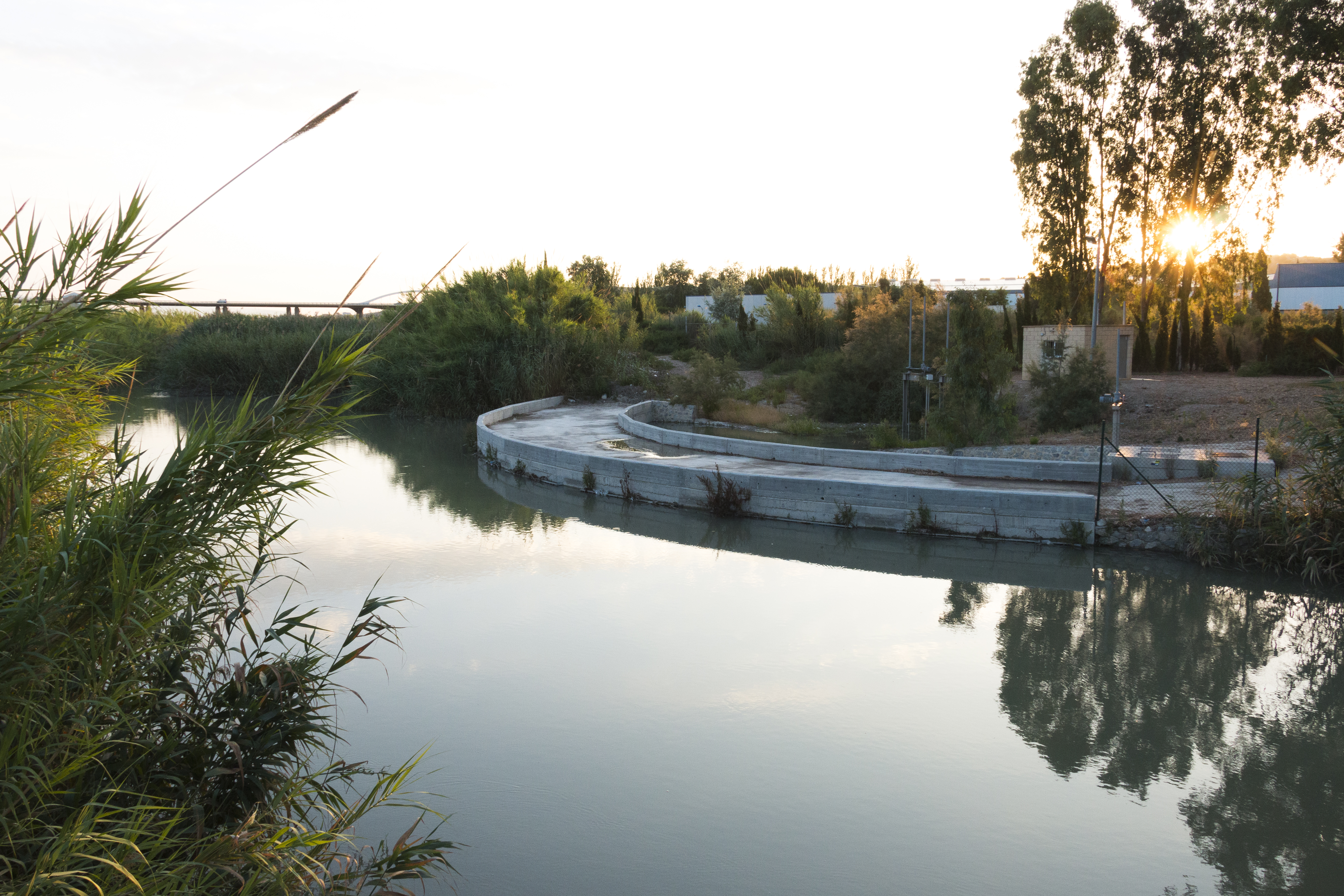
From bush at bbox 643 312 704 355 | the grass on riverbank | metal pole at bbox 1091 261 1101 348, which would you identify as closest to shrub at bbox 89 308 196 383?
metal pole at bbox 1091 261 1101 348

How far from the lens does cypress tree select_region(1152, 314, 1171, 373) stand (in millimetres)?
24359

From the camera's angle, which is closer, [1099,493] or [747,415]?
[1099,493]

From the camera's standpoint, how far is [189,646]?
364 cm

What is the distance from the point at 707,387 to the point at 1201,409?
10162mm

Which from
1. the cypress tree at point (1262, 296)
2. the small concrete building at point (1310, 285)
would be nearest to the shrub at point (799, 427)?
the cypress tree at point (1262, 296)

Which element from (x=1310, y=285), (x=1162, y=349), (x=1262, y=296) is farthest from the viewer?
(x=1310, y=285)

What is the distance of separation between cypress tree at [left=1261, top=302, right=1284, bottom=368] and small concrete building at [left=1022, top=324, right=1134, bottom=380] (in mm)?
3040

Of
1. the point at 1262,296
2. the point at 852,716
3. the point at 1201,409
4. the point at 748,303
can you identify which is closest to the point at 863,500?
the point at 852,716

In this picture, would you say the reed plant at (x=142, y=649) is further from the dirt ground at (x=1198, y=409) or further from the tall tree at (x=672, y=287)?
the tall tree at (x=672, y=287)

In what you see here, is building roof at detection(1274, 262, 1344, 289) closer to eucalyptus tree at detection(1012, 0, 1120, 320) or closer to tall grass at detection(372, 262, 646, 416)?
eucalyptus tree at detection(1012, 0, 1120, 320)

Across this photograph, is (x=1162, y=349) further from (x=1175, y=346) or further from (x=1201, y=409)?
(x=1201, y=409)

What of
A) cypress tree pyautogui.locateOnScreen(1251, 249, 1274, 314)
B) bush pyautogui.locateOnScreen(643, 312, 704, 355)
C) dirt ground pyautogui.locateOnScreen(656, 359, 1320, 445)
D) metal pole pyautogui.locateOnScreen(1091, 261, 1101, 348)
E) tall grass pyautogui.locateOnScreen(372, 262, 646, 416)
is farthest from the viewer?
bush pyautogui.locateOnScreen(643, 312, 704, 355)

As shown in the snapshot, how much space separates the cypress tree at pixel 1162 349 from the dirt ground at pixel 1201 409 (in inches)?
121

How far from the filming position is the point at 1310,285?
4331 cm
